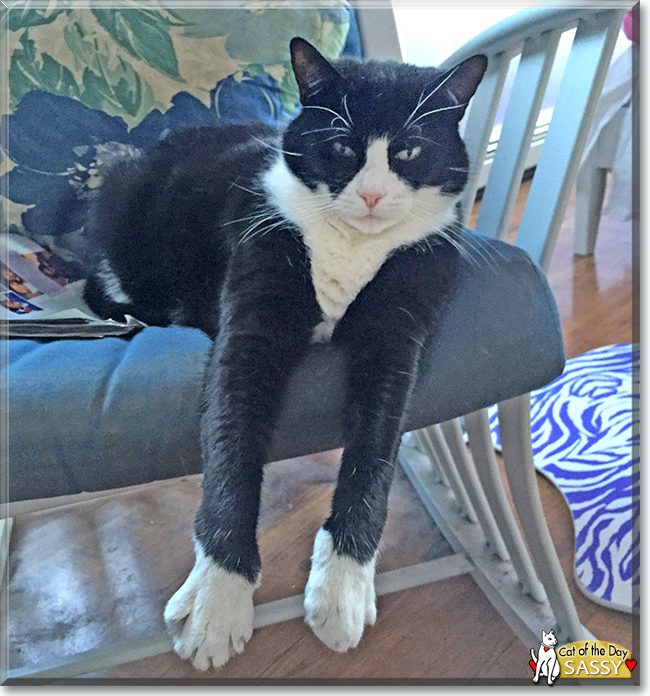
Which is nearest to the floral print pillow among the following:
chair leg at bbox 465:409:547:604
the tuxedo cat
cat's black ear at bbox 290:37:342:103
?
cat's black ear at bbox 290:37:342:103

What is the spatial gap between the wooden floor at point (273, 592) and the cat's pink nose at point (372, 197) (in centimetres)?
47

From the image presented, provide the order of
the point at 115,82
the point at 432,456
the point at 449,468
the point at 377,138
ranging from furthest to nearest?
the point at 432,456 → the point at 449,468 → the point at 115,82 → the point at 377,138

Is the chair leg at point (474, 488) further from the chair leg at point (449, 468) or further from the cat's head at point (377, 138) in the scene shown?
the cat's head at point (377, 138)

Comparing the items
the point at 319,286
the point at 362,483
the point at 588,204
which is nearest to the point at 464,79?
the point at 319,286

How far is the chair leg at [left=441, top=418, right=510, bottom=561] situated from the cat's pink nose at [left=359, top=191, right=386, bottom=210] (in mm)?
514

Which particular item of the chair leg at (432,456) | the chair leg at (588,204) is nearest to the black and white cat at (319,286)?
the chair leg at (432,456)

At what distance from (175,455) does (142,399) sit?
7cm

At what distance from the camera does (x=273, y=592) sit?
1019 mm

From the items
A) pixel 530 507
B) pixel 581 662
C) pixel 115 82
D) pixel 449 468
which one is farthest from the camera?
pixel 449 468

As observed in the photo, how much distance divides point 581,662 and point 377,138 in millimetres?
750

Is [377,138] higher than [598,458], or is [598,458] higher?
[377,138]

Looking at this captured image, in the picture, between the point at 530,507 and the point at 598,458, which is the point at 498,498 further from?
the point at 598,458

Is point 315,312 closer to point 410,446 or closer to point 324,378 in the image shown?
point 324,378

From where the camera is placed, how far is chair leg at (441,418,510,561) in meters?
1.05
